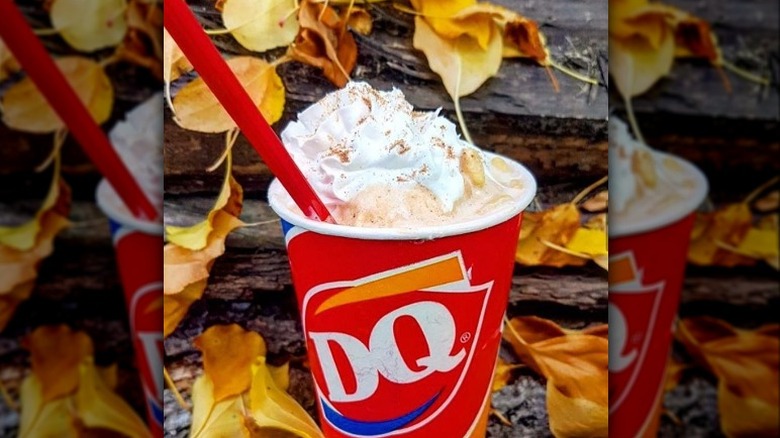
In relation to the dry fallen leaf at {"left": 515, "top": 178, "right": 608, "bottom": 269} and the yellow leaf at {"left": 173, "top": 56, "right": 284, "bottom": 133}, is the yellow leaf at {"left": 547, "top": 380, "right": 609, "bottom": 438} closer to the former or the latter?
the dry fallen leaf at {"left": 515, "top": 178, "right": 608, "bottom": 269}

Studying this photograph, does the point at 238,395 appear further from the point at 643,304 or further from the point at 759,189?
the point at 759,189

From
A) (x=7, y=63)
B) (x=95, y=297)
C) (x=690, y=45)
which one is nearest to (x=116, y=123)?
(x=7, y=63)

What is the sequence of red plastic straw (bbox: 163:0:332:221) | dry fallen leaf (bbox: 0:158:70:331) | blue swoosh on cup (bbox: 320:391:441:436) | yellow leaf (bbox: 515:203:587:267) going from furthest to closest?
dry fallen leaf (bbox: 0:158:70:331), yellow leaf (bbox: 515:203:587:267), blue swoosh on cup (bbox: 320:391:441:436), red plastic straw (bbox: 163:0:332:221)

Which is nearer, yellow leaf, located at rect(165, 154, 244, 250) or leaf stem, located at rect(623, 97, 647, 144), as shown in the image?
yellow leaf, located at rect(165, 154, 244, 250)

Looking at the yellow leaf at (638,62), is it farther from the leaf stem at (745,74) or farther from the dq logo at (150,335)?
the dq logo at (150,335)

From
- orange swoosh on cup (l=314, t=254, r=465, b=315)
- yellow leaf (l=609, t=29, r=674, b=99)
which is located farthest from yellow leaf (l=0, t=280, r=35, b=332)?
yellow leaf (l=609, t=29, r=674, b=99)
